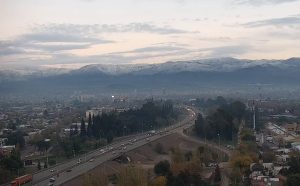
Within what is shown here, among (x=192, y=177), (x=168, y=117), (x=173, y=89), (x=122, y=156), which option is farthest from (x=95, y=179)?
(x=173, y=89)

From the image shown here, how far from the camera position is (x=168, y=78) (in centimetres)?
13325

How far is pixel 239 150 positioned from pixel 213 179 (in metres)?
3.76

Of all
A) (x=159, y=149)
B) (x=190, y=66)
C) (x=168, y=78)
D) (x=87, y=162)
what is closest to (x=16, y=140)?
(x=159, y=149)

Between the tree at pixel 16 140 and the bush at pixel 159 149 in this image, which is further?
the tree at pixel 16 140

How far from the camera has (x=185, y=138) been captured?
102ft

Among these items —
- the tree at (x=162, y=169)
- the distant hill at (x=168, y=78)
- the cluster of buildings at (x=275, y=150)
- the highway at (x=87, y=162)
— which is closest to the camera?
the cluster of buildings at (x=275, y=150)

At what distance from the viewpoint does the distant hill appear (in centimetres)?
11456

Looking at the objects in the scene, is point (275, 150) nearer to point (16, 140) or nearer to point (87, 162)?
point (87, 162)

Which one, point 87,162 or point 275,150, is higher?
point 87,162

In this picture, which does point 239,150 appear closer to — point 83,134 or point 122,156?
point 122,156

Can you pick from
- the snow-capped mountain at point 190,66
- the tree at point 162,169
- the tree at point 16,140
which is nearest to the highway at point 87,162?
the tree at point 162,169

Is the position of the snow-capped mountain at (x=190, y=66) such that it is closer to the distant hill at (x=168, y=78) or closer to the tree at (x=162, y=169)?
the distant hill at (x=168, y=78)

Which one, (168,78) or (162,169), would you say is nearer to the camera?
(162,169)

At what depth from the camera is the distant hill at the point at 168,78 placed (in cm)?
11456
